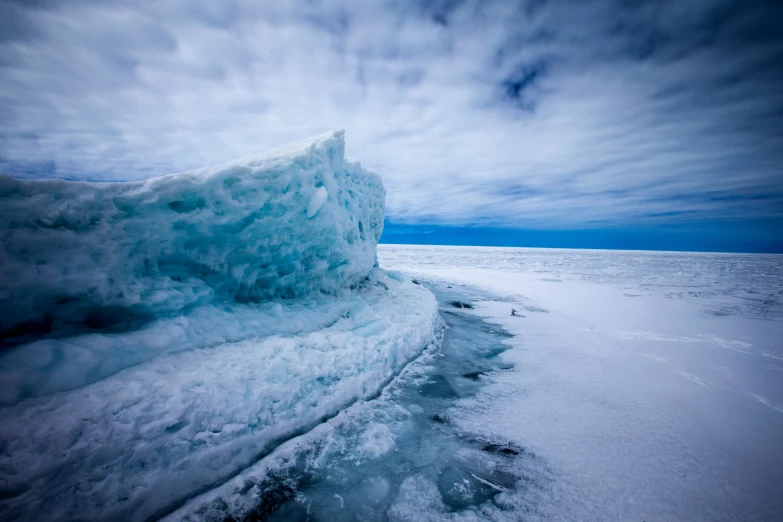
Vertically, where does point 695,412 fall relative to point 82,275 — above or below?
below

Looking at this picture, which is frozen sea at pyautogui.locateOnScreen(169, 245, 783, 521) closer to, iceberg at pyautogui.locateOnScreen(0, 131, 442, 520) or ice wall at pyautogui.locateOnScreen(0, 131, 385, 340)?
iceberg at pyautogui.locateOnScreen(0, 131, 442, 520)

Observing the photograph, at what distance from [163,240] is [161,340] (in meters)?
1.34

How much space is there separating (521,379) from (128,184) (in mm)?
6366

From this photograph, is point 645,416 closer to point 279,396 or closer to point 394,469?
point 394,469

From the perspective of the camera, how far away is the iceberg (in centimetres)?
236

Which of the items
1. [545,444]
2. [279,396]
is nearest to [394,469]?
[279,396]

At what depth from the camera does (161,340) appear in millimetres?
3703

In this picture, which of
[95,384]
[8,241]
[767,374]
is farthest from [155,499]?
[767,374]

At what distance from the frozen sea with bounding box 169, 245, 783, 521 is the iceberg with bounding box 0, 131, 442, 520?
40 centimetres

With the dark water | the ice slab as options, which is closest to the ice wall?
the ice slab

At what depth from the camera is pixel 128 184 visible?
151 inches

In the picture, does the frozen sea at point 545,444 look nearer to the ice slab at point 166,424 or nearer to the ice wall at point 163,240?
the ice slab at point 166,424

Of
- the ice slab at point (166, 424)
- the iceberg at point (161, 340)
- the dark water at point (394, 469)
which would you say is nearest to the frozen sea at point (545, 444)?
the dark water at point (394, 469)

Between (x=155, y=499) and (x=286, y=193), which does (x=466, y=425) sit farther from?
(x=286, y=193)
